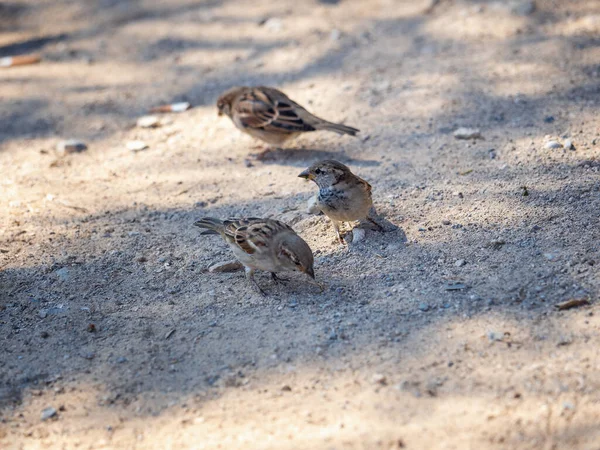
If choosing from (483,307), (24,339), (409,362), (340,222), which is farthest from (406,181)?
(24,339)

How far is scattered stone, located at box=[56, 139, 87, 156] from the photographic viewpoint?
8.03 m

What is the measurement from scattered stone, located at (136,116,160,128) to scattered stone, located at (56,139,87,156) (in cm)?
75

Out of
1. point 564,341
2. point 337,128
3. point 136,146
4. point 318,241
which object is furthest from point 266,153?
point 564,341

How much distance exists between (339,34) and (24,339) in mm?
6448

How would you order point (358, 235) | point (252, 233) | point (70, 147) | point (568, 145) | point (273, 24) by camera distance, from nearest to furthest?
point (252, 233)
point (358, 235)
point (568, 145)
point (70, 147)
point (273, 24)

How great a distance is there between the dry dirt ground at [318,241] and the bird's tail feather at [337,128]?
29 cm

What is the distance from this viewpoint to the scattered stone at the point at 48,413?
14.3ft

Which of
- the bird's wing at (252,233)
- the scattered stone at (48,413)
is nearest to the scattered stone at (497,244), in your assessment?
the bird's wing at (252,233)

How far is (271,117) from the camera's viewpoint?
7527 mm

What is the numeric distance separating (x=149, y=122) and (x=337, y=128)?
257 centimetres

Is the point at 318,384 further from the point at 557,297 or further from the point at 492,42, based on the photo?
the point at 492,42

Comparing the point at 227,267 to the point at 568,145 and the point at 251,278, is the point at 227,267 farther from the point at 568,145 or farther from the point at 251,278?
the point at 568,145

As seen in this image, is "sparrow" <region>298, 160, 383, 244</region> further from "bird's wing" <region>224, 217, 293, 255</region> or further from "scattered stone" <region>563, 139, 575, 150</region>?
"scattered stone" <region>563, 139, 575, 150</region>

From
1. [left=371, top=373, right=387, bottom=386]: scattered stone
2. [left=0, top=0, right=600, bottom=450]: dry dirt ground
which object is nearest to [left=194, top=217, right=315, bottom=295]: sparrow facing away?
[left=0, top=0, right=600, bottom=450]: dry dirt ground
